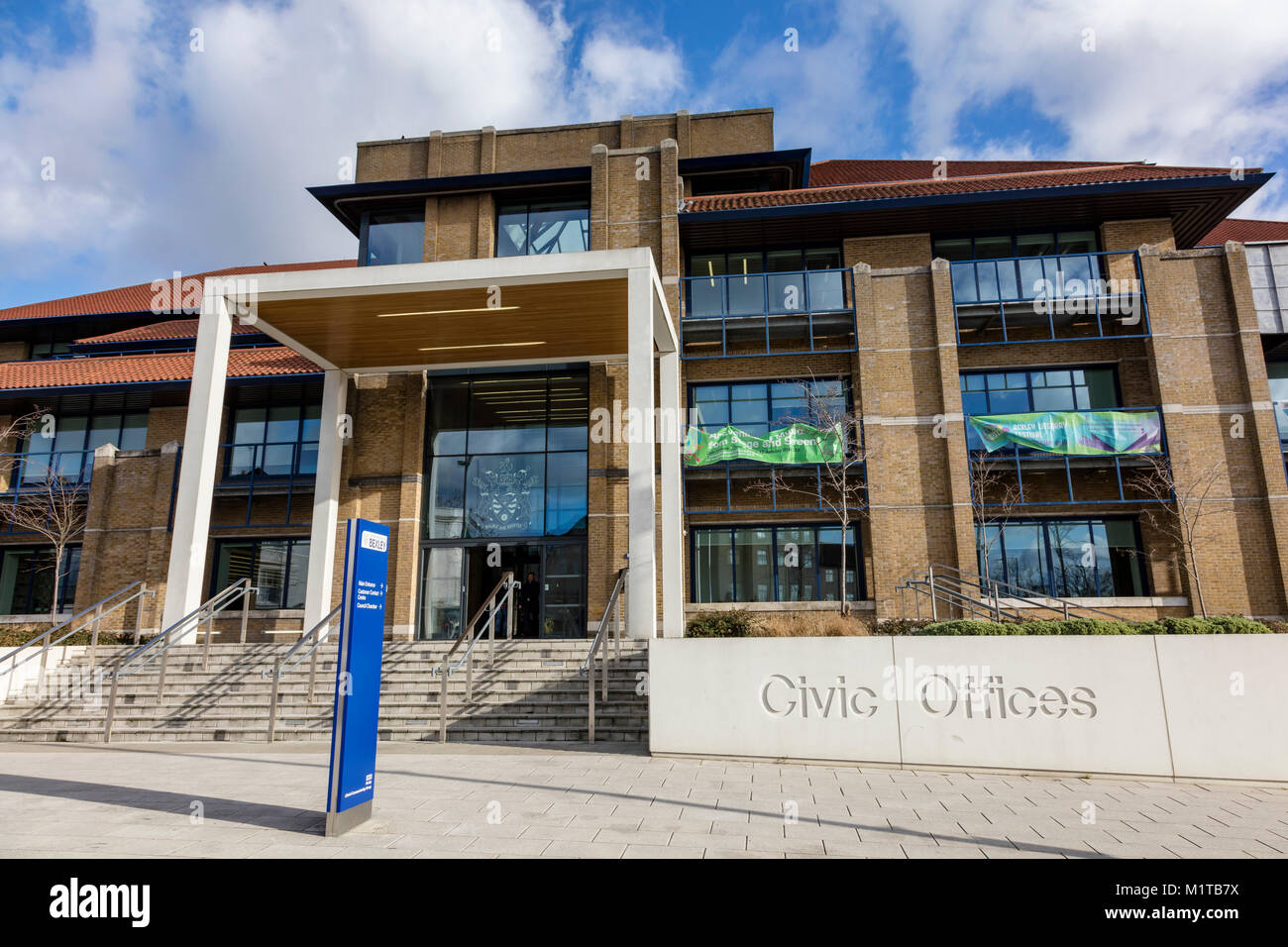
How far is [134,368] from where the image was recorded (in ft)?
66.9

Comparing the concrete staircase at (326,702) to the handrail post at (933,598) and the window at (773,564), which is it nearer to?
the window at (773,564)

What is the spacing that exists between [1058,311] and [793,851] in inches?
676

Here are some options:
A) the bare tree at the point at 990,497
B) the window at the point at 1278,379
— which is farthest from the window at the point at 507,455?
the window at the point at 1278,379

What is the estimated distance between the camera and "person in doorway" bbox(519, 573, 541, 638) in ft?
59.0

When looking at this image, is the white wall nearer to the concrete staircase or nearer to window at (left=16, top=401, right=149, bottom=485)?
the concrete staircase

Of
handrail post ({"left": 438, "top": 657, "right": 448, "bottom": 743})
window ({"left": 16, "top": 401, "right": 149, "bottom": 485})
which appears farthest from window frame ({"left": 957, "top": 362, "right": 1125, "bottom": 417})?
window ({"left": 16, "top": 401, "right": 149, "bottom": 485})

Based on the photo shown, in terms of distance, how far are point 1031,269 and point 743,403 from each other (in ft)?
24.9

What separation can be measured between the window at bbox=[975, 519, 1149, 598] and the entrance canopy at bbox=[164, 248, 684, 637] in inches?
321

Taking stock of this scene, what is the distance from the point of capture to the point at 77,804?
630cm

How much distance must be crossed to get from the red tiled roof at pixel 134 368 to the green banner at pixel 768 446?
32.5 ft

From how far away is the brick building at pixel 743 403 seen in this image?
674 inches

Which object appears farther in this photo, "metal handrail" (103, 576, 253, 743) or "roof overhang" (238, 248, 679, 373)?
"roof overhang" (238, 248, 679, 373)

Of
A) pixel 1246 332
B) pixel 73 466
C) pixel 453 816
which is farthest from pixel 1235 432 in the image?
pixel 73 466

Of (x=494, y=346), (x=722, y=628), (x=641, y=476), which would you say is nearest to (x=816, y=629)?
(x=722, y=628)
